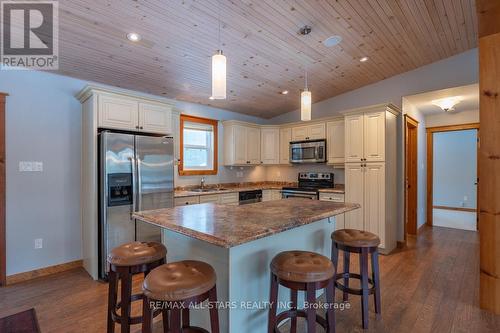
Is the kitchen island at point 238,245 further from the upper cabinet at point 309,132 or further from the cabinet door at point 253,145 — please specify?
the cabinet door at point 253,145

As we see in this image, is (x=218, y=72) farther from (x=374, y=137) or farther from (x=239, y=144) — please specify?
(x=239, y=144)

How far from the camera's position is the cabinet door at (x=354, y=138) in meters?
3.98

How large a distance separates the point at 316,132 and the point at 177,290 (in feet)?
13.6

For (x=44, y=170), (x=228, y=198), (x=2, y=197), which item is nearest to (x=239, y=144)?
(x=228, y=198)

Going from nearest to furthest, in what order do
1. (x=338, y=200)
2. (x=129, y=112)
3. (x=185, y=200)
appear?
(x=129, y=112)
(x=185, y=200)
(x=338, y=200)

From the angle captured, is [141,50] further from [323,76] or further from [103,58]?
[323,76]

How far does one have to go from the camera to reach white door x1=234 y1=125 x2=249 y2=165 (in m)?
4.96

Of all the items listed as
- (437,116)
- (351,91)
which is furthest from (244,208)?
(437,116)

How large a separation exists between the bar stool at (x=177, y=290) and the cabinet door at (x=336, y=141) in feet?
12.0

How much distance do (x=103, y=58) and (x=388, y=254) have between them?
4.65 meters

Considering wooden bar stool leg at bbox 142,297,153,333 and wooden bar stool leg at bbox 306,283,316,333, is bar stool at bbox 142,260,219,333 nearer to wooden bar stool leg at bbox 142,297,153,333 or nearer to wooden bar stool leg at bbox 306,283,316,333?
wooden bar stool leg at bbox 142,297,153,333

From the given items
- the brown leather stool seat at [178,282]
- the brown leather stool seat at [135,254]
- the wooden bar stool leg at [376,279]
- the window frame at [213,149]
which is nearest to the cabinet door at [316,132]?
the window frame at [213,149]

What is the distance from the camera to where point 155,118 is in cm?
347

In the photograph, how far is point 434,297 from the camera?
252 cm
